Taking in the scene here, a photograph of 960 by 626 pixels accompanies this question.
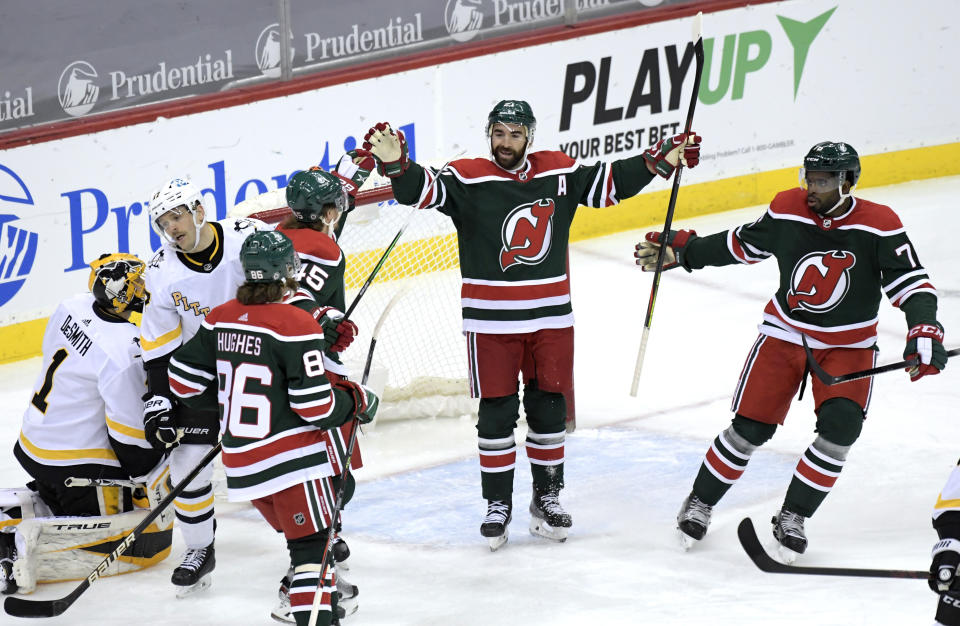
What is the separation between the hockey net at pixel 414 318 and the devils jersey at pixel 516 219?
1.19 metres

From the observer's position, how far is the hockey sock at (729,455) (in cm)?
445

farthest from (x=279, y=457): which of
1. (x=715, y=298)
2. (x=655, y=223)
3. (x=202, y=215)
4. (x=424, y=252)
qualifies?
(x=655, y=223)

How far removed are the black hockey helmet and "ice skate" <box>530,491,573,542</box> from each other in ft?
4.35

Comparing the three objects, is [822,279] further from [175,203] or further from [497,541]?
[175,203]

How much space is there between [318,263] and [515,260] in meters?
0.66

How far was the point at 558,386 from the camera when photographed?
4.53m

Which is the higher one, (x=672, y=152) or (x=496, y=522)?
(x=672, y=152)

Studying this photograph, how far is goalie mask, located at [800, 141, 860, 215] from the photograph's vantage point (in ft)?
13.8

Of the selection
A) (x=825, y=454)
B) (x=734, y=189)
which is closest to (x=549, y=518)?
(x=825, y=454)

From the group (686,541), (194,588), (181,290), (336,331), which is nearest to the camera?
(336,331)

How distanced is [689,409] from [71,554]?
267 centimetres

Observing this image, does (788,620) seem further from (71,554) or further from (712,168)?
(712,168)

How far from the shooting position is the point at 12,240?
6379 millimetres

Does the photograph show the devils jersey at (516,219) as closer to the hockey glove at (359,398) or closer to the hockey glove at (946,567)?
the hockey glove at (359,398)
